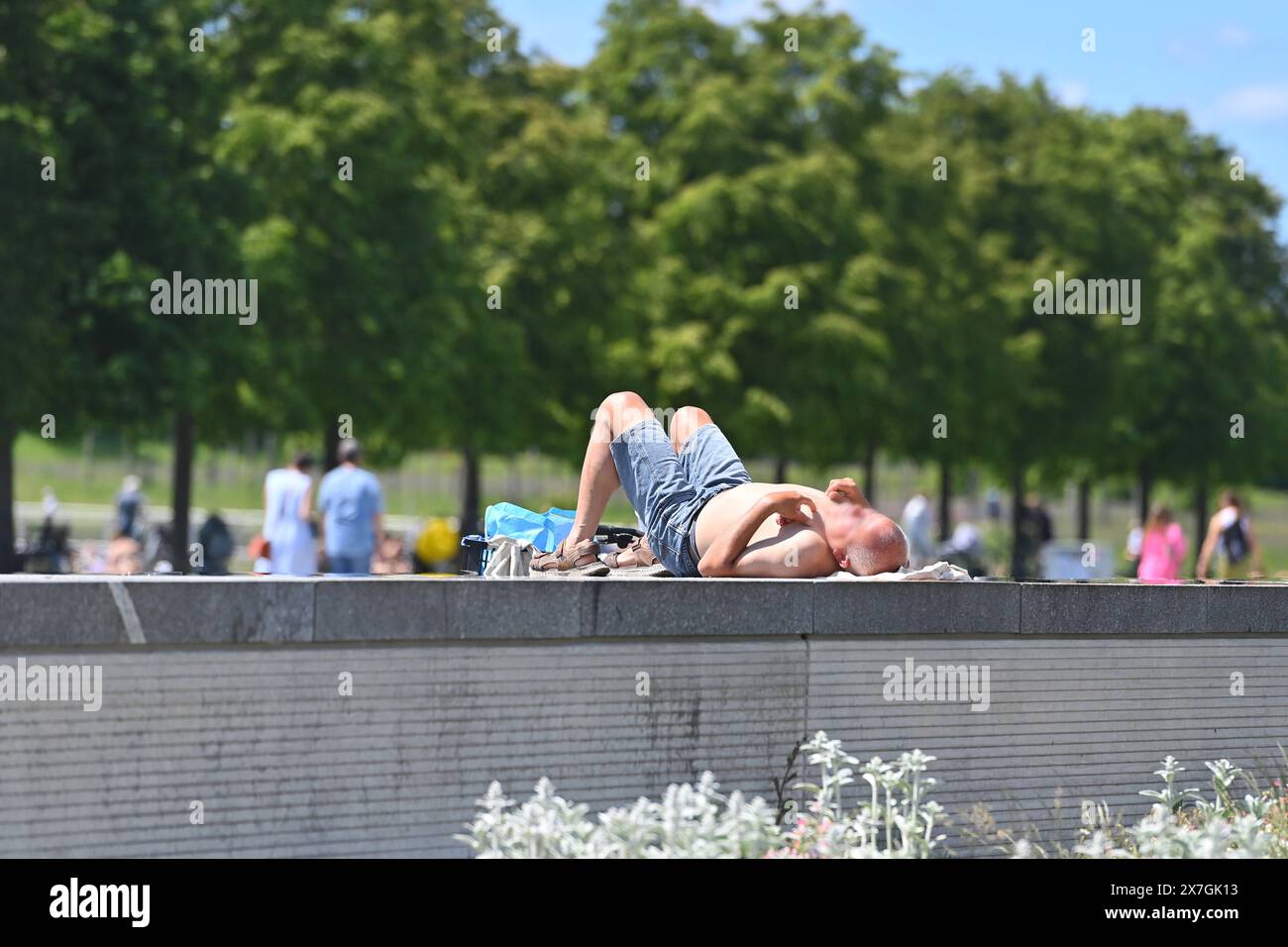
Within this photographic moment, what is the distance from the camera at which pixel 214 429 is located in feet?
90.4

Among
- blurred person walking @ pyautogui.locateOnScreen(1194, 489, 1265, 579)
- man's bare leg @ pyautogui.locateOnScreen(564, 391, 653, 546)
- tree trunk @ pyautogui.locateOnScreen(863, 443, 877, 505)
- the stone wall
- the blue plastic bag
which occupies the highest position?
tree trunk @ pyautogui.locateOnScreen(863, 443, 877, 505)

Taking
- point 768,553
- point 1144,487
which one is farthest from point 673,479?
point 1144,487

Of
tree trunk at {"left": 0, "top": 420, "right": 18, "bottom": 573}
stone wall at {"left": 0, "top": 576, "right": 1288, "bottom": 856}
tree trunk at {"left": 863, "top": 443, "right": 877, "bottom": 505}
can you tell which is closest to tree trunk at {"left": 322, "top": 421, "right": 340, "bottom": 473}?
tree trunk at {"left": 0, "top": 420, "right": 18, "bottom": 573}

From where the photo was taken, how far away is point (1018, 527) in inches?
1334

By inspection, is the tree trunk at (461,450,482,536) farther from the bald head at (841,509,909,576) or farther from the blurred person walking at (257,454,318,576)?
the bald head at (841,509,909,576)

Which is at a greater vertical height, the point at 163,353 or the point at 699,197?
the point at 699,197

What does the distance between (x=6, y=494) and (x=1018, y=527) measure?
1720cm

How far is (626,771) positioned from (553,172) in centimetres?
2567

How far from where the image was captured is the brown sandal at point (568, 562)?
7.93 m

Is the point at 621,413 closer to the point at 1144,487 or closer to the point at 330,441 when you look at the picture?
the point at 330,441

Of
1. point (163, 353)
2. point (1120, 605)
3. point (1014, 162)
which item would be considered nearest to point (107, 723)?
point (1120, 605)

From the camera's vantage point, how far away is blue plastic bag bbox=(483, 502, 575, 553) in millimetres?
8477

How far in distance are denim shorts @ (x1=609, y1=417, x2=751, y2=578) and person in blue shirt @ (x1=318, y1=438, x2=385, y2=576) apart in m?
6.71
